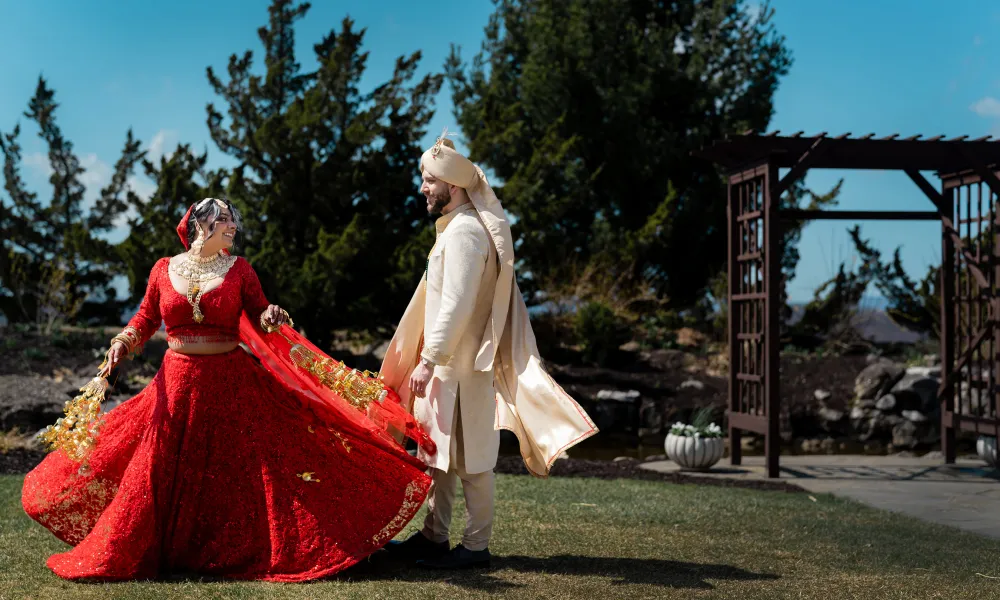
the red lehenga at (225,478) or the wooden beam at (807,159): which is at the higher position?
the wooden beam at (807,159)

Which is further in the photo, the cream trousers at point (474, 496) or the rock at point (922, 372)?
the rock at point (922, 372)

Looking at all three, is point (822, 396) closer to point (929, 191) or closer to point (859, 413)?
point (859, 413)

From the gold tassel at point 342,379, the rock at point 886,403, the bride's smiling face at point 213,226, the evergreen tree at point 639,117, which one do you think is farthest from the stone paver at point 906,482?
the evergreen tree at point 639,117

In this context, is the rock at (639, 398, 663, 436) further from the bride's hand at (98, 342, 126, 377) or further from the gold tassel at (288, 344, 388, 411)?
the bride's hand at (98, 342, 126, 377)

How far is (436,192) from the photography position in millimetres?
4230

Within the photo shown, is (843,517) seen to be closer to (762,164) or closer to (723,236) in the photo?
(762,164)

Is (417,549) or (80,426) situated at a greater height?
(80,426)

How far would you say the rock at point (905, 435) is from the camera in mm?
12539

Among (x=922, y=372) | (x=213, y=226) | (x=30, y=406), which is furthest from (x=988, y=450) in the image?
(x=30, y=406)

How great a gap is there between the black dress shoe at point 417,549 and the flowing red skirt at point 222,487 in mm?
349

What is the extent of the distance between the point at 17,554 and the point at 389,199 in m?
10.7

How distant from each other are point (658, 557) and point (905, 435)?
9306 millimetres

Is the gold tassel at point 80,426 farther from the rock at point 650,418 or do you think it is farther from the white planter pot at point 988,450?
the rock at point 650,418

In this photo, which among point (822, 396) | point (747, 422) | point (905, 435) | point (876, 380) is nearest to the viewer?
point (747, 422)
